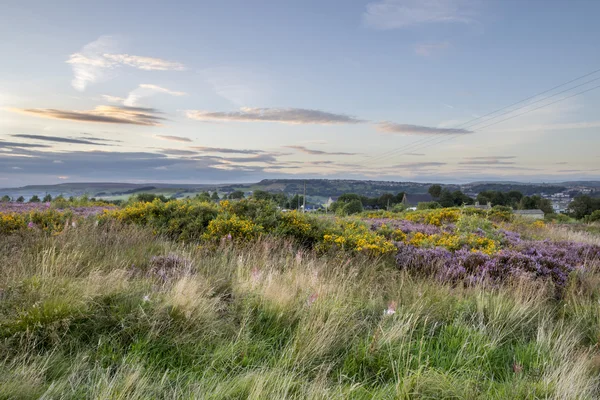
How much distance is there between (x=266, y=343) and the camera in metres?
3.92

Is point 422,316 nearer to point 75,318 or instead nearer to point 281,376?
point 281,376

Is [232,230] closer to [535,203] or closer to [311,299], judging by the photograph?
[311,299]

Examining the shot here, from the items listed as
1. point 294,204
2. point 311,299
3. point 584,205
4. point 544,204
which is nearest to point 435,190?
point 544,204

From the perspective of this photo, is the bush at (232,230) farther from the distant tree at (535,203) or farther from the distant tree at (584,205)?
the distant tree at (535,203)

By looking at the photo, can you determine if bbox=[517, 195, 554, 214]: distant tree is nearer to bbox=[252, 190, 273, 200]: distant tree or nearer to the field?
bbox=[252, 190, 273, 200]: distant tree

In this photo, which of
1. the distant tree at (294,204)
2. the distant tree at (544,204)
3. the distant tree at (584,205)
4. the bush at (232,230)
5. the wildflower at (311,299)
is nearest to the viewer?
the wildflower at (311,299)

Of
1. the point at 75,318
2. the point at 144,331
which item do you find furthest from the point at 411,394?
the point at 75,318

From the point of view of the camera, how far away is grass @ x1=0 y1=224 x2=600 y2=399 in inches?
121

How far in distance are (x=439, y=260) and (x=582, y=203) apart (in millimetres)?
62364

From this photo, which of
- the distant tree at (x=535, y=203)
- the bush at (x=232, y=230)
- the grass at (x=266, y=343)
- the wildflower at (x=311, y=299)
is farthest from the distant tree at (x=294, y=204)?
the distant tree at (x=535, y=203)

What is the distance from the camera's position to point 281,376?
125 inches

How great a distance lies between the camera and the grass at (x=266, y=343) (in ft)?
10.1

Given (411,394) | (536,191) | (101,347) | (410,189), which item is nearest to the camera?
(411,394)

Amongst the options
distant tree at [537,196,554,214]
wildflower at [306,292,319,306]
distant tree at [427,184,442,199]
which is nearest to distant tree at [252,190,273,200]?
wildflower at [306,292,319,306]
